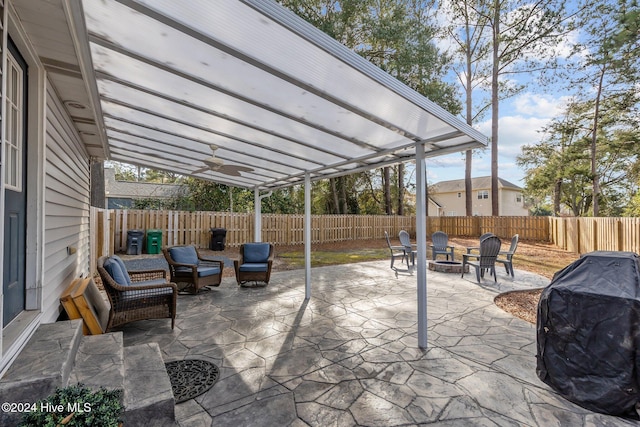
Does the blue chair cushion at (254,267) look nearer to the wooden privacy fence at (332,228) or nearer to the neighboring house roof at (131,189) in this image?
the wooden privacy fence at (332,228)

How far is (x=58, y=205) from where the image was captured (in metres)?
3.06

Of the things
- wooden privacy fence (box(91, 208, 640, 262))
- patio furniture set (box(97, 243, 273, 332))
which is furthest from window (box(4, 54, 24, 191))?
wooden privacy fence (box(91, 208, 640, 262))

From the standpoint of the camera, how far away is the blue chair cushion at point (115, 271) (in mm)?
3445

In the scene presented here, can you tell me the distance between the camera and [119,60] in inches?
93.1

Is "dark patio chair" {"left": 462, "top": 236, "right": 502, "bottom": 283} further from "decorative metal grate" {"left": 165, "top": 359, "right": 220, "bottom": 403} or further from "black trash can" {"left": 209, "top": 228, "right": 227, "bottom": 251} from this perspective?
"black trash can" {"left": 209, "top": 228, "right": 227, "bottom": 251}

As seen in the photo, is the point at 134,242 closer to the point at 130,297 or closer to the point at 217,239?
the point at 217,239

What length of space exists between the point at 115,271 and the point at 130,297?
1.40 feet

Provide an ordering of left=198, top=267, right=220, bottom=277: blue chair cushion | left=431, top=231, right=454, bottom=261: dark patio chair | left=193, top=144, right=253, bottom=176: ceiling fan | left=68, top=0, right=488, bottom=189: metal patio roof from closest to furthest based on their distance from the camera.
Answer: left=68, top=0, right=488, bottom=189: metal patio roof
left=193, top=144, right=253, bottom=176: ceiling fan
left=198, top=267, right=220, bottom=277: blue chair cushion
left=431, top=231, right=454, bottom=261: dark patio chair

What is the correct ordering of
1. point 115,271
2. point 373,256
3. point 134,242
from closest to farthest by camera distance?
point 115,271
point 134,242
point 373,256

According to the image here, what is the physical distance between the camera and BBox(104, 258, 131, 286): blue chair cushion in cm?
345

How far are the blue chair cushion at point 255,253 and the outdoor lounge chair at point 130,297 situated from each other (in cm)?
265

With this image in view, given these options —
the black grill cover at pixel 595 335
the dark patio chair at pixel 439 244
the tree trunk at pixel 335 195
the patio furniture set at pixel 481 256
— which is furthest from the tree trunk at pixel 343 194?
the black grill cover at pixel 595 335

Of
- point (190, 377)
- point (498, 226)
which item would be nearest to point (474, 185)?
point (498, 226)

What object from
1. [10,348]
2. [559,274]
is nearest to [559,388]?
[559,274]
